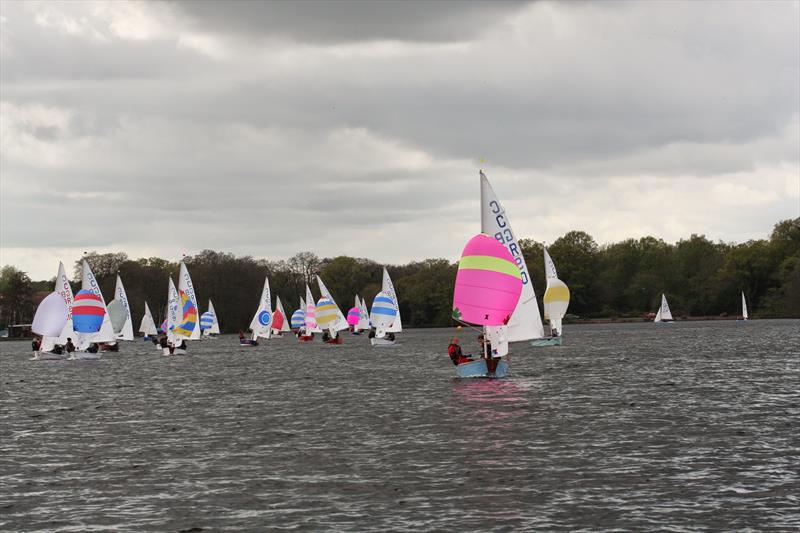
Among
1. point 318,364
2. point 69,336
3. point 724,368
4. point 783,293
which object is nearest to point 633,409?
point 724,368

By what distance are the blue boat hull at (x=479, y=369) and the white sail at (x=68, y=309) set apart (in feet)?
A: 146

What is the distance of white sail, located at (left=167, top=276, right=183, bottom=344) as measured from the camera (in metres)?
98.8

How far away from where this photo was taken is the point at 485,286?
48.8 m

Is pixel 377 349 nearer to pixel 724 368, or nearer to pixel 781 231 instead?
pixel 724 368

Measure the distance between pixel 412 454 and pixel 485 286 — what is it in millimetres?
19797

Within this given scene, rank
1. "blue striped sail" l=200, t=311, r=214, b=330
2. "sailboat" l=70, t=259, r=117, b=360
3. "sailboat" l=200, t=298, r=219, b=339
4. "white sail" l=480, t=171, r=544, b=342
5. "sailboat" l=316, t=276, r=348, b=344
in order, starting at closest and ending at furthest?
"white sail" l=480, t=171, r=544, b=342
"sailboat" l=70, t=259, r=117, b=360
"sailboat" l=316, t=276, r=348, b=344
"blue striped sail" l=200, t=311, r=214, b=330
"sailboat" l=200, t=298, r=219, b=339

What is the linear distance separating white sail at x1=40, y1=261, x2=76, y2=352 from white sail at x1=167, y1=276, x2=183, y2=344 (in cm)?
938

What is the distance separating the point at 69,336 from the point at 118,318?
978 inches

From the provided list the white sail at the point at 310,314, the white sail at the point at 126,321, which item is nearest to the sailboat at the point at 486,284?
the white sail at the point at 126,321

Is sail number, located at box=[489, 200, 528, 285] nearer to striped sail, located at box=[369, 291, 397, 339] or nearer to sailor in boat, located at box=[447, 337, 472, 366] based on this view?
sailor in boat, located at box=[447, 337, 472, 366]

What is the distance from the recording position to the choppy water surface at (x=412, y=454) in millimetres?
22047

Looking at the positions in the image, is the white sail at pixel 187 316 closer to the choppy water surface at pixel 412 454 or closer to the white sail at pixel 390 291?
the white sail at pixel 390 291

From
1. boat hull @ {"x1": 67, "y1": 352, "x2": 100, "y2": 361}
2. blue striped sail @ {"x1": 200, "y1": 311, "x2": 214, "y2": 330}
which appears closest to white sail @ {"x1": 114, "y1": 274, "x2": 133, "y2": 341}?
Answer: boat hull @ {"x1": 67, "y1": 352, "x2": 100, "y2": 361}

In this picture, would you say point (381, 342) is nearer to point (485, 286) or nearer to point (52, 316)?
point (52, 316)
